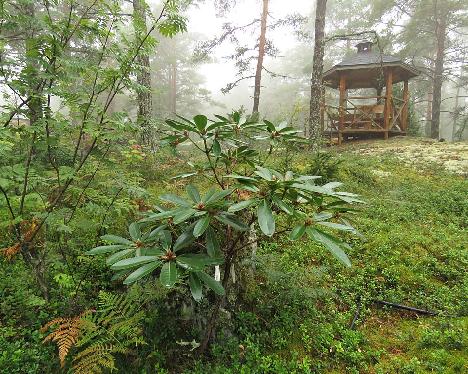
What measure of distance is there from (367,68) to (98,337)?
14.8m

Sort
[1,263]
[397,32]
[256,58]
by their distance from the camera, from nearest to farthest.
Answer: [1,263], [256,58], [397,32]

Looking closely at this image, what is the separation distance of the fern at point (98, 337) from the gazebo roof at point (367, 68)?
12824 mm

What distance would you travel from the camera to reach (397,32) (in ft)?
60.7

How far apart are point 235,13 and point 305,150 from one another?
8.84 meters

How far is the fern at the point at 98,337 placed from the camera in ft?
7.78

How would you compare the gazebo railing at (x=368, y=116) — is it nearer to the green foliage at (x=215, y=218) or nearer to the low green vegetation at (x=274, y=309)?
the low green vegetation at (x=274, y=309)

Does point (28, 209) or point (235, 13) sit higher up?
point (235, 13)

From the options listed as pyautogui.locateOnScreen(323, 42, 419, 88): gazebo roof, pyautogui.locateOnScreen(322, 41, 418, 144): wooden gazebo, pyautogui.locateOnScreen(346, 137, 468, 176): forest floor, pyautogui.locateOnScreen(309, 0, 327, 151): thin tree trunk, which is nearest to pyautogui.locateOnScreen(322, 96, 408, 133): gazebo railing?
pyautogui.locateOnScreen(322, 41, 418, 144): wooden gazebo

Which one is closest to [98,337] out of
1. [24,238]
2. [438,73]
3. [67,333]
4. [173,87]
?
[67,333]

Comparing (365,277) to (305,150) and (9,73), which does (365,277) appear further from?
(305,150)

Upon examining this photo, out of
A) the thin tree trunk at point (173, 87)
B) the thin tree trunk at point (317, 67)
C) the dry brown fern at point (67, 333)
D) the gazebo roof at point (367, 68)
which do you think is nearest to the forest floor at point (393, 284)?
the dry brown fern at point (67, 333)

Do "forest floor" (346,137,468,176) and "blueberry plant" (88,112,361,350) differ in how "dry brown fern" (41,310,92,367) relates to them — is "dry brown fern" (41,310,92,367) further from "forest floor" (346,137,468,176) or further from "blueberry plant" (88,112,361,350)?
"forest floor" (346,137,468,176)

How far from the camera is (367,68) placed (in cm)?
1387

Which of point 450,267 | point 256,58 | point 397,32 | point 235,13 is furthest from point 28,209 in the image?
point 397,32
